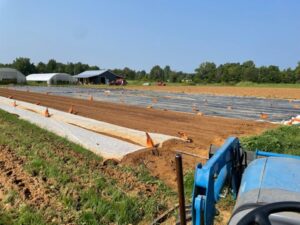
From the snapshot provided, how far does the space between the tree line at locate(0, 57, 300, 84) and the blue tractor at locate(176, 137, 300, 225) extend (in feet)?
246

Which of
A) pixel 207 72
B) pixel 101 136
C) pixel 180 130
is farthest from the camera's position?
pixel 207 72

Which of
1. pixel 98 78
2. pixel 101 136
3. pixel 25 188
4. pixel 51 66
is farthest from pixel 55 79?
pixel 25 188

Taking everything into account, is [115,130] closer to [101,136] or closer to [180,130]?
[101,136]

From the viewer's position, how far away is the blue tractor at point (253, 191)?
1.52 meters

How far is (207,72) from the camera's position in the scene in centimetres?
9300

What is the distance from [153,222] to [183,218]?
228 centimetres

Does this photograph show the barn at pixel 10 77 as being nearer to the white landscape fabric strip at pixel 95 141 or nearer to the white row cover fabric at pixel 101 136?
the white row cover fabric at pixel 101 136

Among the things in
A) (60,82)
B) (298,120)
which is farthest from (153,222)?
(60,82)

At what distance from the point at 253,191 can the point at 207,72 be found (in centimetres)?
9309

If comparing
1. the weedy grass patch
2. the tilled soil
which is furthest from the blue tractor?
the tilled soil

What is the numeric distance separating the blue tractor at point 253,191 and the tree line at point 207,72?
2947 inches

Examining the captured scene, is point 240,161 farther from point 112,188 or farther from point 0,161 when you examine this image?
point 0,161

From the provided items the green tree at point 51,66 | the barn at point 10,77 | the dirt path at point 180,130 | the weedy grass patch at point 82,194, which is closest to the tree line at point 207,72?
the green tree at point 51,66

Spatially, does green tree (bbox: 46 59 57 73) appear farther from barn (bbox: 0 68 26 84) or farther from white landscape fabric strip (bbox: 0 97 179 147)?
white landscape fabric strip (bbox: 0 97 179 147)
